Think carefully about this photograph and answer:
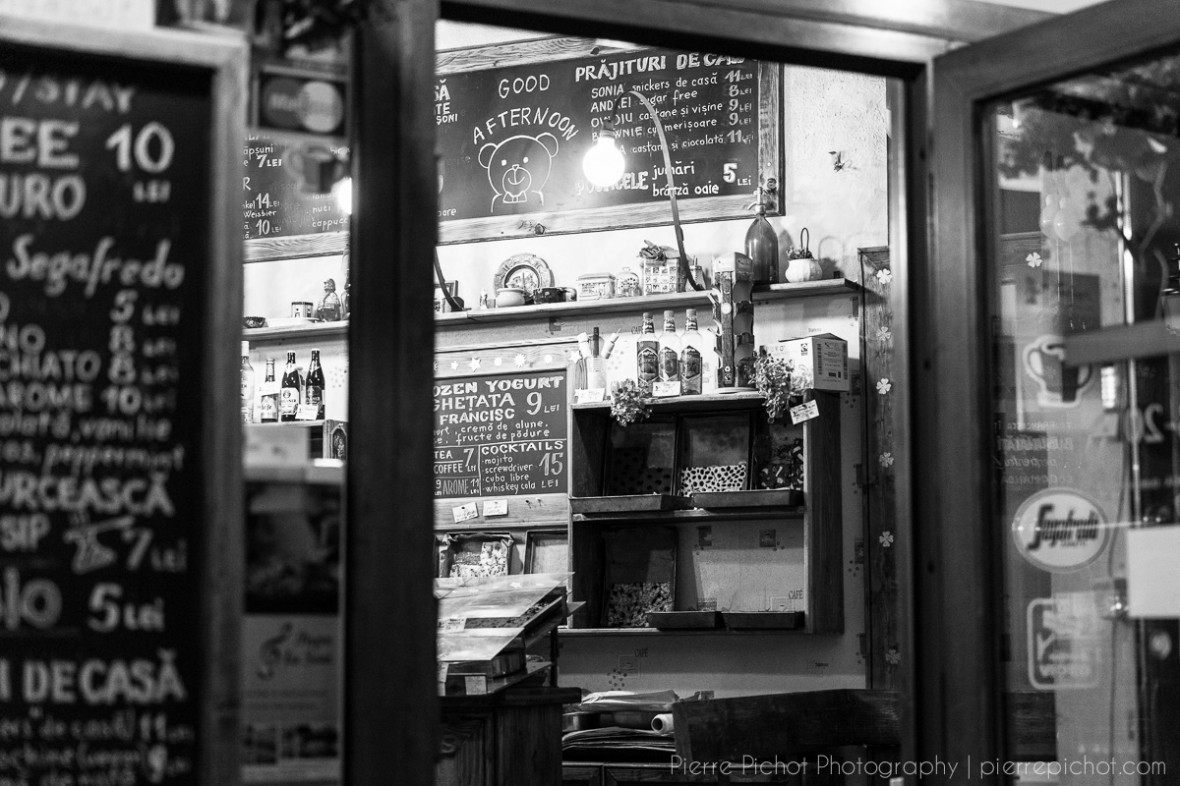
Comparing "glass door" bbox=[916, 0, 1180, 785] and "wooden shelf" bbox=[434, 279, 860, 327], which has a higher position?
"wooden shelf" bbox=[434, 279, 860, 327]

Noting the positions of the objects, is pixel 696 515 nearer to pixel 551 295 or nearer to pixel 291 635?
pixel 551 295

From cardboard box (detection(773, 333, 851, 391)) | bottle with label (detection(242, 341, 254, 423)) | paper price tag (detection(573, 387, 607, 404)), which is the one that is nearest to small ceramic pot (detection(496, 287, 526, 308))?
paper price tag (detection(573, 387, 607, 404))

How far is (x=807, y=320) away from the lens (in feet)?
21.1

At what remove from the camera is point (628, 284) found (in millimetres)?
6664

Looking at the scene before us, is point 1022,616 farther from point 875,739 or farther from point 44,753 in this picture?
point 875,739

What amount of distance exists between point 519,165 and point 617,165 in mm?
655

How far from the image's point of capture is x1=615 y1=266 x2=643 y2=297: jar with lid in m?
6.66

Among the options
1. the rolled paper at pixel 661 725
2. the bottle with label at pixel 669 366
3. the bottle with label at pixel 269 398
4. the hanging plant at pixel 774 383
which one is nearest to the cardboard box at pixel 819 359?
the hanging plant at pixel 774 383

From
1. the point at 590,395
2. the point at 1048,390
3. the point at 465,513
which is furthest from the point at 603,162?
the point at 1048,390

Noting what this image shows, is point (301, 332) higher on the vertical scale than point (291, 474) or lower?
higher

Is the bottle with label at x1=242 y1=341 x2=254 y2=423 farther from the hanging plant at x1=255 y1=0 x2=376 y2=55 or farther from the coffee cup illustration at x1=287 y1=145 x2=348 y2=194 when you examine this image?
the hanging plant at x1=255 y1=0 x2=376 y2=55

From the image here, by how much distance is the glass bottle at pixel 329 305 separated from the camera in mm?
7250

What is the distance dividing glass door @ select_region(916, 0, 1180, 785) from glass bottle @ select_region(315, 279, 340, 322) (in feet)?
14.6

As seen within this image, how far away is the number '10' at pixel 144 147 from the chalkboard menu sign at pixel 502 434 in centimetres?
437
